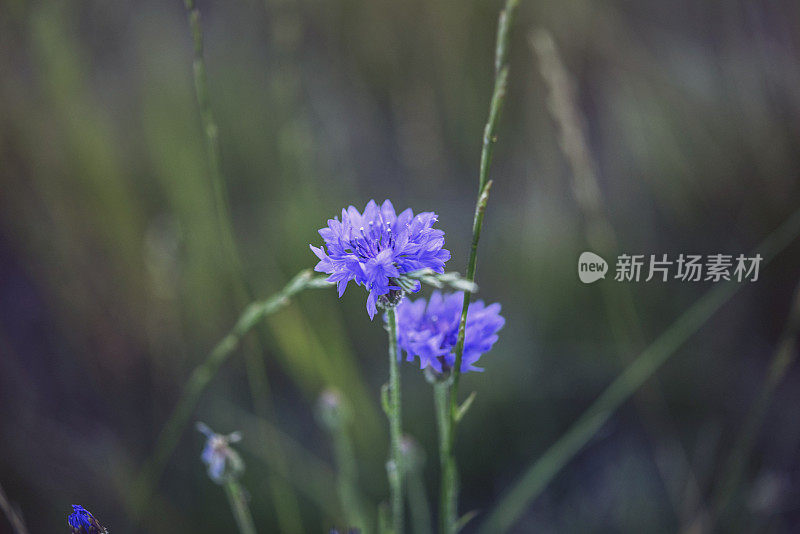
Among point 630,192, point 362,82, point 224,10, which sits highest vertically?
point 224,10

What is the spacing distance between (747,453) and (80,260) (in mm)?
1756

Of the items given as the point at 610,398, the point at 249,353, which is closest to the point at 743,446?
the point at 610,398

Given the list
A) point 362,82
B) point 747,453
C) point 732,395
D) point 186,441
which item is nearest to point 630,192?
point 732,395

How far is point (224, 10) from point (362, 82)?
A: 612 millimetres

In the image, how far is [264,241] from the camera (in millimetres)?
1660

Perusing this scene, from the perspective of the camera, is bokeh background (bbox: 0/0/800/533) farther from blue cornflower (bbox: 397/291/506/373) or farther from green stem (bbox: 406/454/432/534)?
blue cornflower (bbox: 397/291/506/373)

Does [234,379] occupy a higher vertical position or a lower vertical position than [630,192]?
lower

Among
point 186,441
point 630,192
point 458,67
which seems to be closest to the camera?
point 186,441

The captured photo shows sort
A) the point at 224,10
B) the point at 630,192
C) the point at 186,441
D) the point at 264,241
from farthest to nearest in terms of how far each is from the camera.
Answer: the point at 224,10, the point at 630,192, the point at 264,241, the point at 186,441

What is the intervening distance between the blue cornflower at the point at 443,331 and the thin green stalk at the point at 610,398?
0.32m

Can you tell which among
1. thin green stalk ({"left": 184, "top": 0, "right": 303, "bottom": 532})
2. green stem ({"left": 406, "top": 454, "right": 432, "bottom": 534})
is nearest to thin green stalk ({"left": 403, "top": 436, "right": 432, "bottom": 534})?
green stem ({"left": 406, "top": 454, "right": 432, "bottom": 534})

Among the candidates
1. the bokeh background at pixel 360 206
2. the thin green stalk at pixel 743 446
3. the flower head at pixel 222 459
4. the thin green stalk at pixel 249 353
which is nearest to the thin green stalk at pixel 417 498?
the bokeh background at pixel 360 206

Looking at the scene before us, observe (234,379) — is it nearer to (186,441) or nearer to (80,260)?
(186,441)

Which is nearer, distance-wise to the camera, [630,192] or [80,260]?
[80,260]
